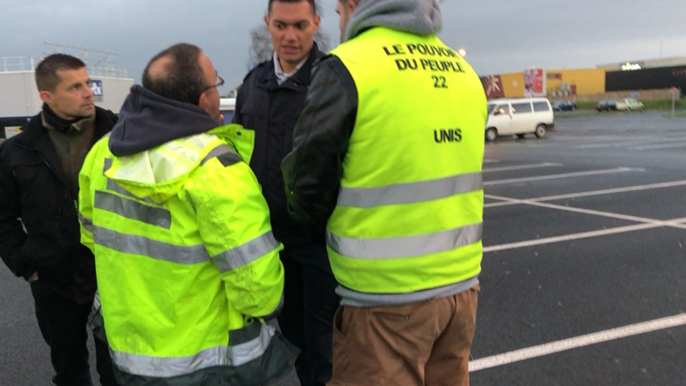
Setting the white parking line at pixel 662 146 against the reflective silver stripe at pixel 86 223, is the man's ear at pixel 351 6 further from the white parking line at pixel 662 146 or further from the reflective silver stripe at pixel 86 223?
the white parking line at pixel 662 146

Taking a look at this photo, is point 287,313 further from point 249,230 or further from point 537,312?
point 537,312

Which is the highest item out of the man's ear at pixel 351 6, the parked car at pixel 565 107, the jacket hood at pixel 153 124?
the man's ear at pixel 351 6

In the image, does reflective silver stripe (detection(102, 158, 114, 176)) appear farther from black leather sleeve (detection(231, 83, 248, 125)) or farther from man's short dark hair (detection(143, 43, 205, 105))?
black leather sleeve (detection(231, 83, 248, 125))

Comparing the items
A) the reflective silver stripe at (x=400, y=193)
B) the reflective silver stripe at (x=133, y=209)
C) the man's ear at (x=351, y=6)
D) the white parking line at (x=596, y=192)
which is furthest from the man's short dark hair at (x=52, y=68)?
the white parking line at (x=596, y=192)

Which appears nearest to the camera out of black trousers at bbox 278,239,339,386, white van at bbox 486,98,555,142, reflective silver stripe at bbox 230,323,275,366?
reflective silver stripe at bbox 230,323,275,366

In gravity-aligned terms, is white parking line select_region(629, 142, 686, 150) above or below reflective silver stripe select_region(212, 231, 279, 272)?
below

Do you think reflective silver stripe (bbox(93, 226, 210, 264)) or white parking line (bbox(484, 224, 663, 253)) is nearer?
reflective silver stripe (bbox(93, 226, 210, 264))

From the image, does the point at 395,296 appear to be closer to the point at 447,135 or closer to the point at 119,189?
the point at 447,135

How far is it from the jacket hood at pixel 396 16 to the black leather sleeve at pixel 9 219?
1909 mm

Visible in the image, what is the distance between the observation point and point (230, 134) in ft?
7.15

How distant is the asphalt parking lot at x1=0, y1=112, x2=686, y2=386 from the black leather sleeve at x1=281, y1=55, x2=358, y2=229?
2.01 metres

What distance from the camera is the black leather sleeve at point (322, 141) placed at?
71.0 inches

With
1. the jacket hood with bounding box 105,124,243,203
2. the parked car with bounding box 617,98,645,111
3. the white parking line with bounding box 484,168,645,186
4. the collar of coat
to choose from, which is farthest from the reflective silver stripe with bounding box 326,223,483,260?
A: the parked car with bounding box 617,98,645,111

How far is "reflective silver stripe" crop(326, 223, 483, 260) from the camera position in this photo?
188 cm
